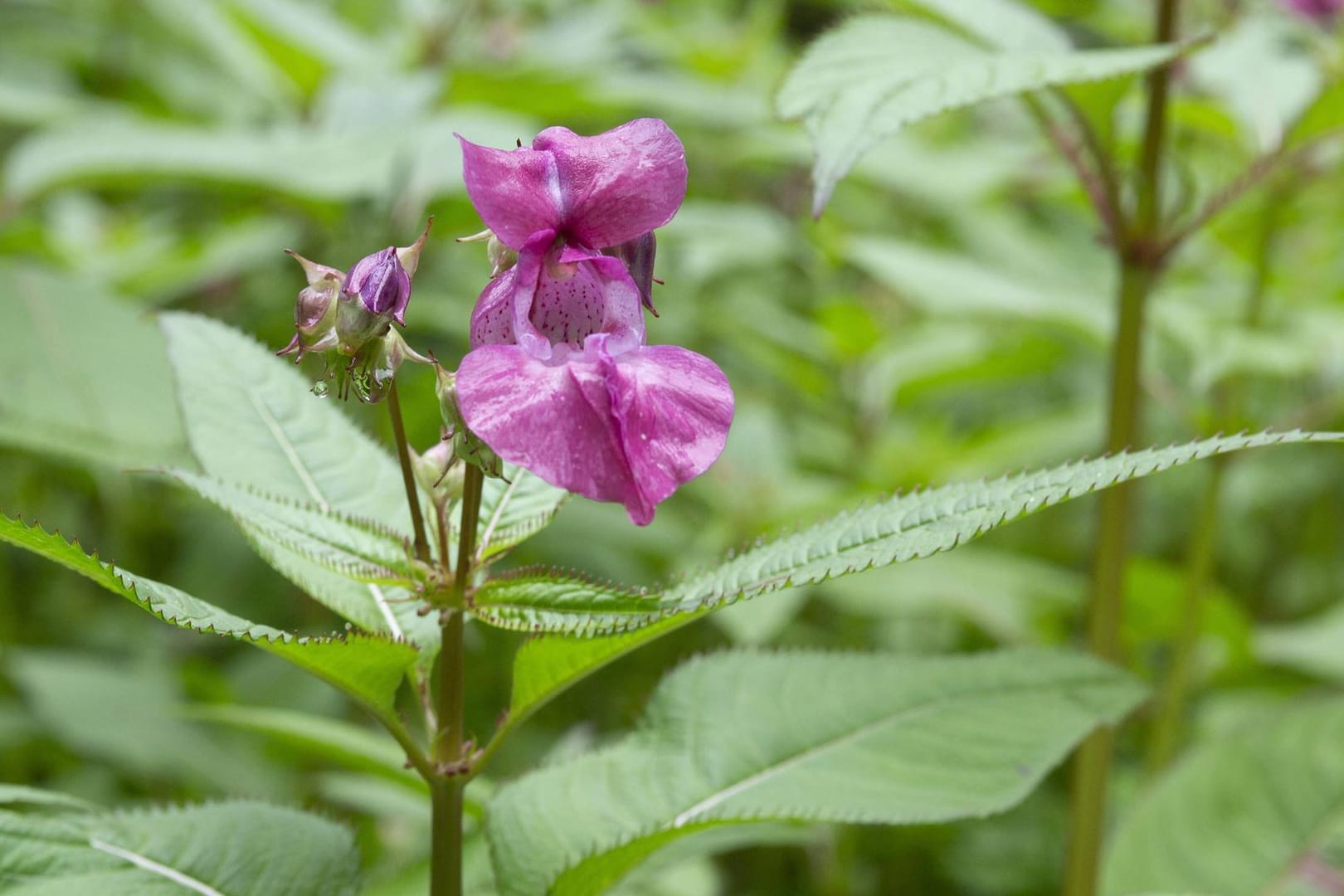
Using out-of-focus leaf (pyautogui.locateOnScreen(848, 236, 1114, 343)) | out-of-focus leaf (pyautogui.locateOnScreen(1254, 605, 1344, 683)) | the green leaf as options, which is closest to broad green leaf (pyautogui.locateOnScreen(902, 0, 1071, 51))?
the green leaf

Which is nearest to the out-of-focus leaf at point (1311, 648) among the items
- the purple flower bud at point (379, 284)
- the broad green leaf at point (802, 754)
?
the broad green leaf at point (802, 754)

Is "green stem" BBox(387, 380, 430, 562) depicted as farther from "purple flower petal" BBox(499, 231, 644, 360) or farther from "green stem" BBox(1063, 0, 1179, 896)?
"green stem" BBox(1063, 0, 1179, 896)

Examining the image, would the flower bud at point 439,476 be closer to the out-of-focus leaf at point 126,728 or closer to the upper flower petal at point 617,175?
the upper flower petal at point 617,175

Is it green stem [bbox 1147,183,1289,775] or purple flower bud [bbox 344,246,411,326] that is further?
green stem [bbox 1147,183,1289,775]

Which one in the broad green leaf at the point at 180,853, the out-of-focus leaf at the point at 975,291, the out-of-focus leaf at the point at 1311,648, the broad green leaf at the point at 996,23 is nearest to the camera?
the broad green leaf at the point at 180,853

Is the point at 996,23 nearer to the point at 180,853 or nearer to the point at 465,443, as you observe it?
the point at 465,443

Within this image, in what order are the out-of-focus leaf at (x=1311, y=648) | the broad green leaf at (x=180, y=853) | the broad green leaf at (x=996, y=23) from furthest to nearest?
the out-of-focus leaf at (x=1311, y=648), the broad green leaf at (x=996, y=23), the broad green leaf at (x=180, y=853)
